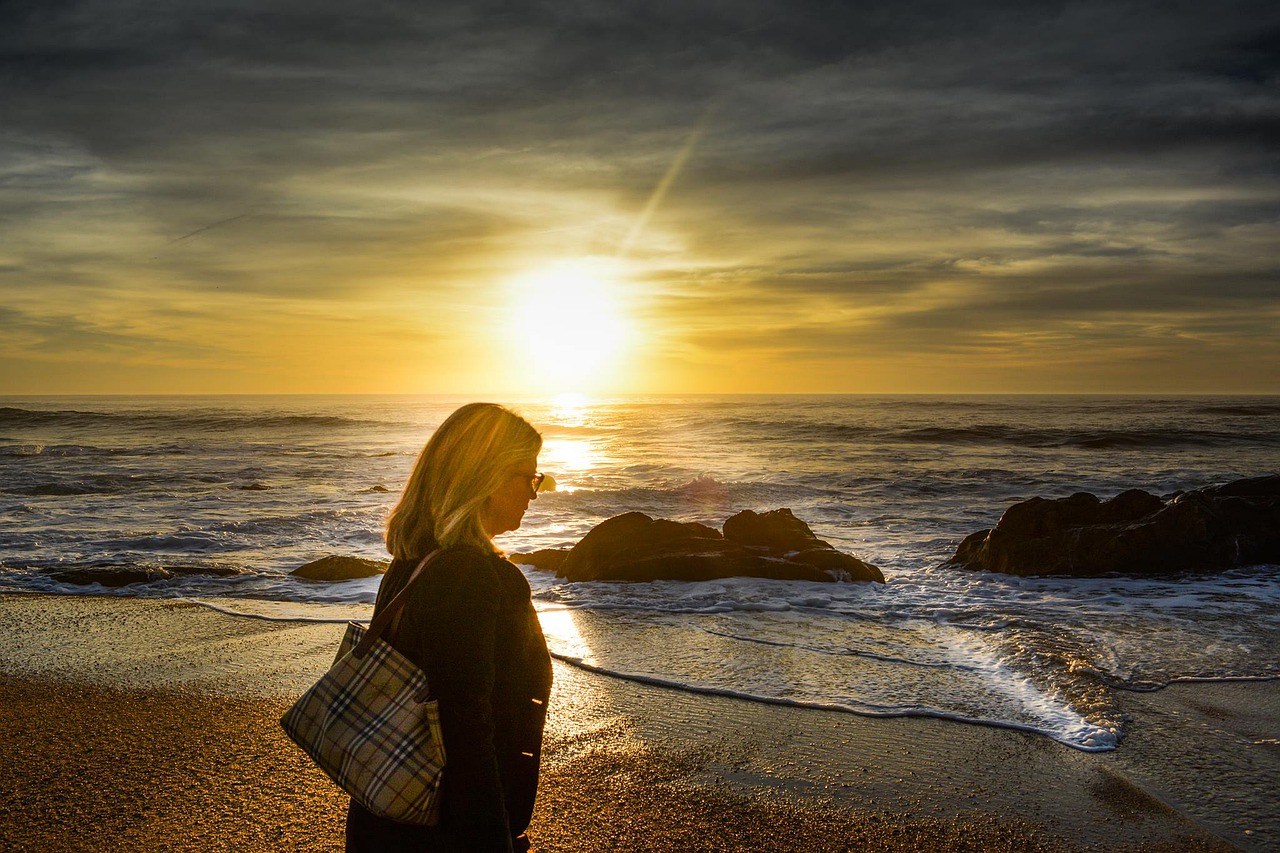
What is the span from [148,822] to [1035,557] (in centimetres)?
960

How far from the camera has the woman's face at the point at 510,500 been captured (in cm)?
220

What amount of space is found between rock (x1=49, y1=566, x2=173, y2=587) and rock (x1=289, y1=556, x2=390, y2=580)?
1439mm

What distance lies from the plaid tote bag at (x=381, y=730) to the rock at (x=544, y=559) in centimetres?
884

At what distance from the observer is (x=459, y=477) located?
212 centimetres

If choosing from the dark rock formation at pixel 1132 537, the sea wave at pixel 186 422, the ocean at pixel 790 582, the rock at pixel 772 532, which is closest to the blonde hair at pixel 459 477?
the ocean at pixel 790 582

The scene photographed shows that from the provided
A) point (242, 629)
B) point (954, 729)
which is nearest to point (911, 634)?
point (954, 729)

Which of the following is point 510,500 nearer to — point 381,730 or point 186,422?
point 381,730

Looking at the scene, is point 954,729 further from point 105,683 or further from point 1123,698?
point 105,683

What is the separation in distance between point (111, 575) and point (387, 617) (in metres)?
9.21

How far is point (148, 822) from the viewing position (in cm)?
377

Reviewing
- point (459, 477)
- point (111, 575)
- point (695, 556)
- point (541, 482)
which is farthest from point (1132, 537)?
point (111, 575)

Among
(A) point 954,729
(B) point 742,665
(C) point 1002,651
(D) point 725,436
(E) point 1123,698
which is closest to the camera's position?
(A) point 954,729

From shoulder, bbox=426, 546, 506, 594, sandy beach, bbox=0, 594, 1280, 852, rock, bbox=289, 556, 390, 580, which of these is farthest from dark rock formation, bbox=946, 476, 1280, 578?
shoulder, bbox=426, 546, 506, 594

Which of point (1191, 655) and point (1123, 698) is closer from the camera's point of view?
point (1123, 698)
